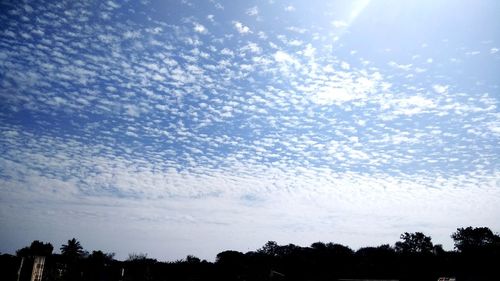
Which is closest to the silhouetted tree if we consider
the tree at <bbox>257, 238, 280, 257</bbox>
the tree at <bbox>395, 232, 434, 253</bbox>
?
the tree at <bbox>257, 238, 280, 257</bbox>

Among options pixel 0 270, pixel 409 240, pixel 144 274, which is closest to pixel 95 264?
pixel 144 274

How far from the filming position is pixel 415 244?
363ft

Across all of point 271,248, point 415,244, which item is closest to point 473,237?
point 415,244

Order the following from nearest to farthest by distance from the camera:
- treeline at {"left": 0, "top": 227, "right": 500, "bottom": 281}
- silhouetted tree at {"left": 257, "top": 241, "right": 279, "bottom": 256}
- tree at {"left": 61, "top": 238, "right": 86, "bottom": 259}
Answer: treeline at {"left": 0, "top": 227, "right": 500, "bottom": 281}, tree at {"left": 61, "top": 238, "right": 86, "bottom": 259}, silhouetted tree at {"left": 257, "top": 241, "right": 279, "bottom": 256}

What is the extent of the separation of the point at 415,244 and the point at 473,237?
17339 mm

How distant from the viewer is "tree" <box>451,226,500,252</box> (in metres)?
96.2

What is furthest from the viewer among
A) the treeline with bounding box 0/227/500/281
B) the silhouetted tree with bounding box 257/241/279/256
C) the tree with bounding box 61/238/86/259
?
the silhouetted tree with bounding box 257/241/279/256

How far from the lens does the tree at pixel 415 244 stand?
10756cm

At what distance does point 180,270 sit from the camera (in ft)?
150

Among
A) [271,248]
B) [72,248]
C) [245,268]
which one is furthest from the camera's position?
[271,248]

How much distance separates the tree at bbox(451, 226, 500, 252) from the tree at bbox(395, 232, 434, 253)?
7.93 meters

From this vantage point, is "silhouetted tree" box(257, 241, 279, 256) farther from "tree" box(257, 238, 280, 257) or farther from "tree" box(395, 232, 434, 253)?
"tree" box(395, 232, 434, 253)

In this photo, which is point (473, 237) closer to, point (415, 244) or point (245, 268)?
point (415, 244)

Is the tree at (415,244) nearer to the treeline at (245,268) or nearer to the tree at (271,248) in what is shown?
the treeline at (245,268)
